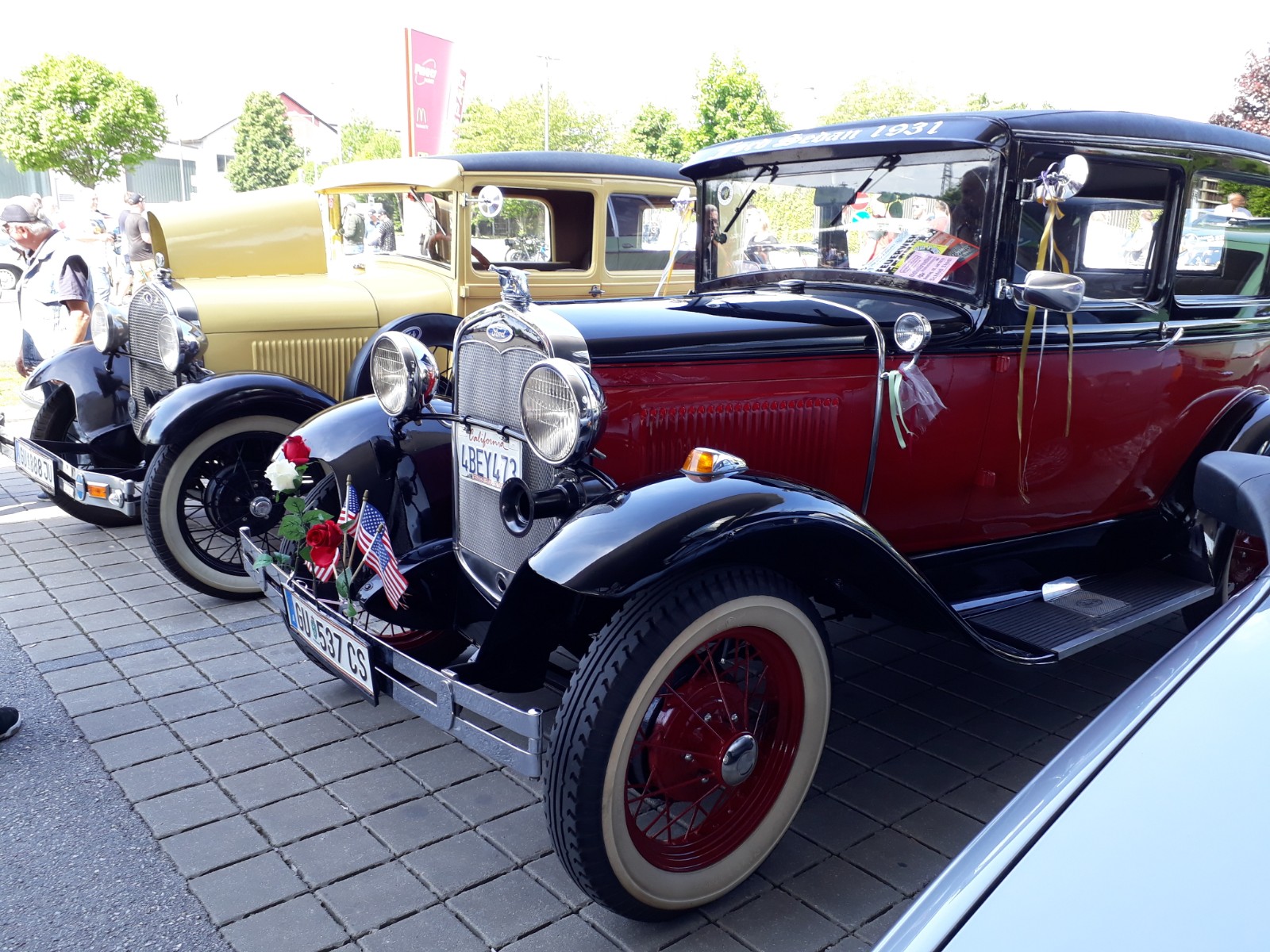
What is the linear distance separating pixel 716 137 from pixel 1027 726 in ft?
77.3

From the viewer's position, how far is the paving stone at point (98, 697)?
314cm

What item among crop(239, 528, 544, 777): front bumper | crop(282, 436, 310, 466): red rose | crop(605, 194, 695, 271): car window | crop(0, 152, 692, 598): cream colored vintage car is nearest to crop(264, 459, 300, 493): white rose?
crop(282, 436, 310, 466): red rose

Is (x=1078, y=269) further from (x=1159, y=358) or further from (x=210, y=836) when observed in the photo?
(x=210, y=836)

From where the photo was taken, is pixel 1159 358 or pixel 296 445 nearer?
pixel 296 445

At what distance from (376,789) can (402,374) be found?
1.22 meters

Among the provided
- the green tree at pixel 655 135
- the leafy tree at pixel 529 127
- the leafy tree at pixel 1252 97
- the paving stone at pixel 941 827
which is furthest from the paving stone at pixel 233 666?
the leafy tree at pixel 529 127

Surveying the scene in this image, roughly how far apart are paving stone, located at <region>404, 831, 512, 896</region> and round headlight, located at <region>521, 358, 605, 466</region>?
1008 mm

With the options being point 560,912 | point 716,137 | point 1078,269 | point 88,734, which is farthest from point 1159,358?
point 716,137

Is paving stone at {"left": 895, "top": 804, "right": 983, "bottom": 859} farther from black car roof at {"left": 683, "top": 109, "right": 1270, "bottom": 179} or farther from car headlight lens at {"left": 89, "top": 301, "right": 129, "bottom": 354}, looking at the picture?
car headlight lens at {"left": 89, "top": 301, "right": 129, "bottom": 354}

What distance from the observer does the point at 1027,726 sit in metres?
3.15

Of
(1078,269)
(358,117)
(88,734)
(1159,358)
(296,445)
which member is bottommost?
(88,734)

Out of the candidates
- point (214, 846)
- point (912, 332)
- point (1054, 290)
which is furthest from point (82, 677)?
point (1054, 290)

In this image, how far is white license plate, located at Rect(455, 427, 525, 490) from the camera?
2.62 metres

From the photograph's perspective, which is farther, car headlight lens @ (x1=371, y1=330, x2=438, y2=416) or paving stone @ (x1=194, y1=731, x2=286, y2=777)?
car headlight lens @ (x1=371, y1=330, x2=438, y2=416)
